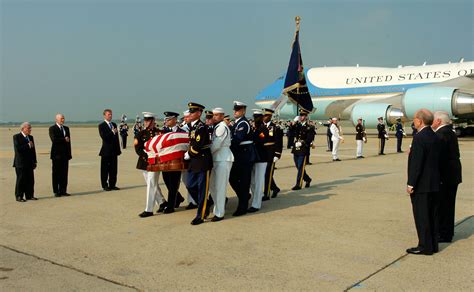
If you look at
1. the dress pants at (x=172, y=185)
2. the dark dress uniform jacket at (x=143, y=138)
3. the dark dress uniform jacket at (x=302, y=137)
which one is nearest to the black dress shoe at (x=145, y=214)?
the dress pants at (x=172, y=185)

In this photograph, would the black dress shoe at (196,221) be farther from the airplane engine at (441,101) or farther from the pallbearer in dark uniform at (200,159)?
the airplane engine at (441,101)

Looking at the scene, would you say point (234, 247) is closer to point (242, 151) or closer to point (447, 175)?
point (242, 151)

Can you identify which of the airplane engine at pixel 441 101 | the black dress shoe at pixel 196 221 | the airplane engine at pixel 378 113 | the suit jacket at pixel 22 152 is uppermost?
the airplane engine at pixel 441 101

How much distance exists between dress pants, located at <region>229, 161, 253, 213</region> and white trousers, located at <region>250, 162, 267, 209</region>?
0.35 m

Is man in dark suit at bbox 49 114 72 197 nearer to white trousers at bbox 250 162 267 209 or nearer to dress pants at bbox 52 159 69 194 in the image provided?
dress pants at bbox 52 159 69 194

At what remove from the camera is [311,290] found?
3723mm

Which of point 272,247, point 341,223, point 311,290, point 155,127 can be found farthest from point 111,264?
point 155,127

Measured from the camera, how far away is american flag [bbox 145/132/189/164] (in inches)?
262

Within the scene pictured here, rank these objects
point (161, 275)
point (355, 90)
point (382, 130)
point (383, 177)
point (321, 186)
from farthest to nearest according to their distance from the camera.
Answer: point (355, 90) < point (382, 130) < point (383, 177) < point (321, 186) < point (161, 275)

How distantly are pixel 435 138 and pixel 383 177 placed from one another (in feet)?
21.1

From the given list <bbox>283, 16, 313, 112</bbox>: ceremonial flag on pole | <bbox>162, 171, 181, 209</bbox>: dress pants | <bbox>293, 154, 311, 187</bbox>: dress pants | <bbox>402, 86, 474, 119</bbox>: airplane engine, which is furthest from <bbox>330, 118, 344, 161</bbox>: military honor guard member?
<bbox>162, 171, 181, 209</bbox>: dress pants

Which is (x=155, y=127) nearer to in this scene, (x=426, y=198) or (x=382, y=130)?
(x=426, y=198)

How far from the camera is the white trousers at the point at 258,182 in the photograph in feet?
24.1

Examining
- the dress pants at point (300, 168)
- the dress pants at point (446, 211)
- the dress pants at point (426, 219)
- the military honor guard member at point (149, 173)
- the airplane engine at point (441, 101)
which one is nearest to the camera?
the dress pants at point (426, 219)
